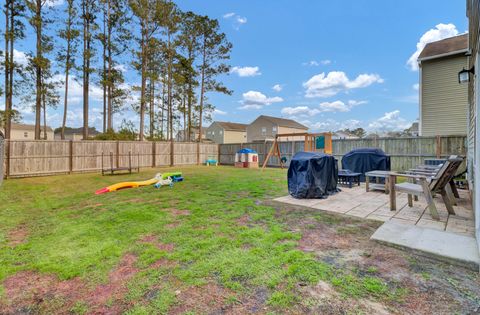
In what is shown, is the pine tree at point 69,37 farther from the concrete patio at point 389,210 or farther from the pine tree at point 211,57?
the concrete patio at point 389,210

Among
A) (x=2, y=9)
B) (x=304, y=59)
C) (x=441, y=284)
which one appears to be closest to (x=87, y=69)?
(x=2, y=9)

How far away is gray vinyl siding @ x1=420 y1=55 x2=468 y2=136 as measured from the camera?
863 centimetres

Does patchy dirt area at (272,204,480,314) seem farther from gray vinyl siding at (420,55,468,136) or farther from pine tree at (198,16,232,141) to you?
pine tree at (198,16,232,141)

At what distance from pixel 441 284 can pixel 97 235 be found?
386cm

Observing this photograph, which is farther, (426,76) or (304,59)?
(304,59)

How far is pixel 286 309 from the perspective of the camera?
5.26 ft

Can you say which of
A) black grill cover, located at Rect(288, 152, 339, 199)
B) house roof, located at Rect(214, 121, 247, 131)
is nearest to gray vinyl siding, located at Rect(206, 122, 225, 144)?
house roof, located at Rect(214, 121, 247, 131)

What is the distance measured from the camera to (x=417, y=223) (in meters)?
3.28

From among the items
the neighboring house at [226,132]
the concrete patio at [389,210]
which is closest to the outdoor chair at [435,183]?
the concrete patio at [389,210]

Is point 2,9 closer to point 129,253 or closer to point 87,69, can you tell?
point 87,69

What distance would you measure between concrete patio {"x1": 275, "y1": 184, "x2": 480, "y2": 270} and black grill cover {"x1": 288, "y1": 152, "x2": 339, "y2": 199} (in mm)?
204

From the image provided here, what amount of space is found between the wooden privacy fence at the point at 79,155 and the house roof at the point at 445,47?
1357 cm

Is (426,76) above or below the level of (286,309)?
above

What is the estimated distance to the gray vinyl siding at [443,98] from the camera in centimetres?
863
